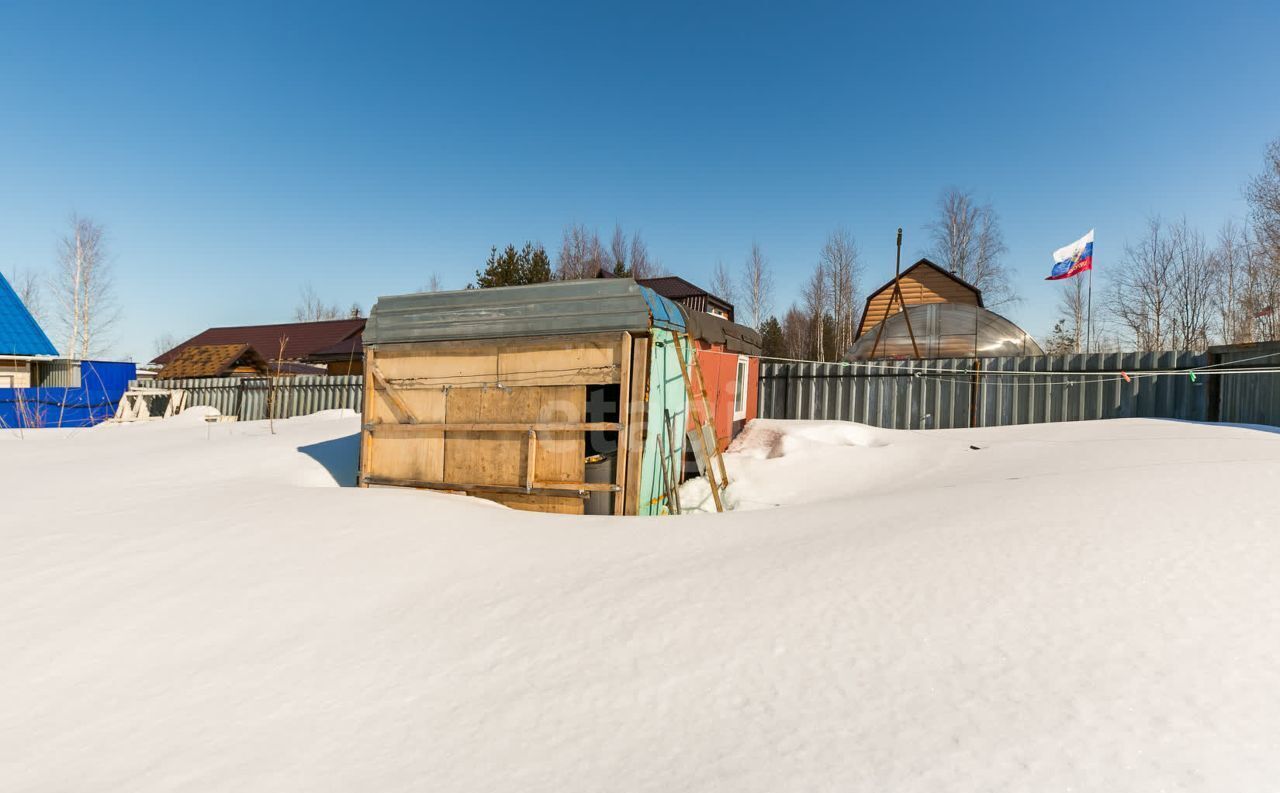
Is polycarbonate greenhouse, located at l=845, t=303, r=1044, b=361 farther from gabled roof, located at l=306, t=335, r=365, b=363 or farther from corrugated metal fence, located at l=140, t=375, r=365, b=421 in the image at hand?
gabled roof, located at l=306, t=335, r=365, b=363

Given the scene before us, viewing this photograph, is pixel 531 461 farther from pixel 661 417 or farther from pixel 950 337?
pixel 950 337

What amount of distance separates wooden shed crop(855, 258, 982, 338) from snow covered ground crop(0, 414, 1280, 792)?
22.5m

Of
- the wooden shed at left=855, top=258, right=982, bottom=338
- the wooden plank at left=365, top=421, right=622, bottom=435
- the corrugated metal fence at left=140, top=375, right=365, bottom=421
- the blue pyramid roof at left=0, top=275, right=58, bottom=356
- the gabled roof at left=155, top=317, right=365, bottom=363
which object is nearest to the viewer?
the wooden plank at left=365, top=421, right=622, bottom=435

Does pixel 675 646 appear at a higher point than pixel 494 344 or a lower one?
lower

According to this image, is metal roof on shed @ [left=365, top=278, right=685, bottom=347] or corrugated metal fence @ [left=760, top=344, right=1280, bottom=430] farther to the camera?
corrugated metal fence @ [left=760, top=344, right=1280, bottom=430]

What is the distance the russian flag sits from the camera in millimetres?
19797

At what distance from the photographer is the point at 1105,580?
10.8 feet

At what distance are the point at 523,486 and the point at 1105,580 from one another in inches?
238

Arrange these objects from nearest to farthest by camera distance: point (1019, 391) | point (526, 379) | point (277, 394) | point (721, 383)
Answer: point (526, 379)
point (721, 383)
point (1019, 391)
point (277, 394)

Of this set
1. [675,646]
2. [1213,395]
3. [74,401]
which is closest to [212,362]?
[74,401]

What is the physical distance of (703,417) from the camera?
941 cm

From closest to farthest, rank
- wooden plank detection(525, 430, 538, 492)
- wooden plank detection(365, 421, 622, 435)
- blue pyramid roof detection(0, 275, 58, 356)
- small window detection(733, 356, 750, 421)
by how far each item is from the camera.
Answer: wooden plank detection(365, 421, 622, 435) → wooden plank detection(525, 430, 538, 492) → small window detection(733, 356, 750, 421) → blue pyramid roof detection(0, 275, 58, 356)

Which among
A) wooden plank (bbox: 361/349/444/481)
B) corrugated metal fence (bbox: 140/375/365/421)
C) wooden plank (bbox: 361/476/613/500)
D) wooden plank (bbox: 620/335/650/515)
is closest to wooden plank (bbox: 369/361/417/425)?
wooden plank (bbox: 361/349/444/481)

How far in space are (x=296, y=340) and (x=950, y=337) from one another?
1319 inches
